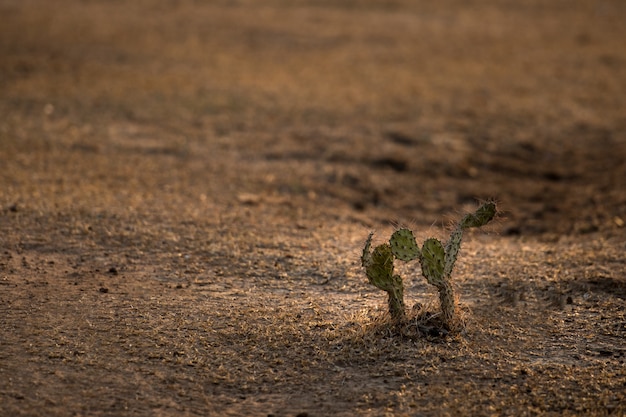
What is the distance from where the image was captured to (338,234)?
6980 millimetres

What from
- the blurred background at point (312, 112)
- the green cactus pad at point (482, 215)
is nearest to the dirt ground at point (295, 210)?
the blurred background at point (312, 112)

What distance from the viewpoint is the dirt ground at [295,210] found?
180 inches

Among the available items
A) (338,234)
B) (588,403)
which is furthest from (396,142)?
(588,403)

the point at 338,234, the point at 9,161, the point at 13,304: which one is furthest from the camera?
the point at 9,161

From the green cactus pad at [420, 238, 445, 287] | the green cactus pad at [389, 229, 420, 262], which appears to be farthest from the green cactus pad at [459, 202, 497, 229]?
the green cactus pad at [389, 229, 420, 262]

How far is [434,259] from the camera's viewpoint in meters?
4.98

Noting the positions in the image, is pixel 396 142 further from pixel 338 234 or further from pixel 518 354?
pixel 518 354

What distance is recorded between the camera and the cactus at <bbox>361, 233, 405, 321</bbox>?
198 inches

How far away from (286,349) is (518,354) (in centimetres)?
134

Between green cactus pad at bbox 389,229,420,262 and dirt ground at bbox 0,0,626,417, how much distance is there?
1.16ft

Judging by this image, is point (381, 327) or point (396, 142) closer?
point (381, 327)

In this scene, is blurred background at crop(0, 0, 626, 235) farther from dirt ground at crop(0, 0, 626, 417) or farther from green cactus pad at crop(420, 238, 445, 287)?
green cactus pad at crop(420, 238, 445, 287)

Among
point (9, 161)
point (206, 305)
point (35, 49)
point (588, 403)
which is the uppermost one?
point (35, 49)

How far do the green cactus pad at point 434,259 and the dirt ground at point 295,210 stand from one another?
1.09 feet
